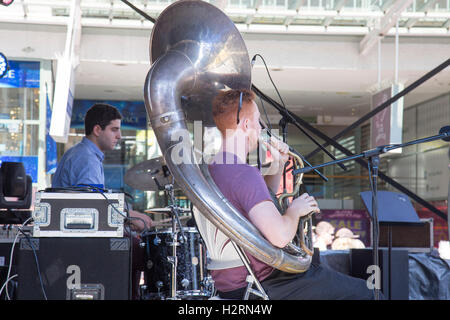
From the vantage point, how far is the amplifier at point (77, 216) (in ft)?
9.55

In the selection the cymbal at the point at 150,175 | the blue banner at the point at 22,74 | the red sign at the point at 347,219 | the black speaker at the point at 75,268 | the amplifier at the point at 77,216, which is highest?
the blue banner at the point at 22,74

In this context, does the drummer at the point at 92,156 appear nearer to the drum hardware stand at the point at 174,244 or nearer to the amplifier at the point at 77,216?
the drum hardware stand at the point at 174,244

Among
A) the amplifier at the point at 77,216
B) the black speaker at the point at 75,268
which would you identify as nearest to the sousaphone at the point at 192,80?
the amplifier at the point at 77,216

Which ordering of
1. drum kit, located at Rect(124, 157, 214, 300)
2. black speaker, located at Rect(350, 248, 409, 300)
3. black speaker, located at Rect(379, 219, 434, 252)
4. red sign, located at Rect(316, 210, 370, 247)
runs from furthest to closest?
red sign, located at Rect(316, 210, 370, 247) < black speaker, located at Rect(379, 219, 434, 252) < drum kit, located at Rect(124, 157, 214, 300) < black speaker, located at Rect(350, 248, 409, 300)

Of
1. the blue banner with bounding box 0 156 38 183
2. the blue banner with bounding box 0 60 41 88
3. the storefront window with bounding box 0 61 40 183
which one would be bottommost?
the blue banner with bounding box 0 156 38 183

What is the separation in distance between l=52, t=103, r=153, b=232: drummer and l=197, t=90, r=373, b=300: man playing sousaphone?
1294 mm

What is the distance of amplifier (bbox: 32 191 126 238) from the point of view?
2.91m

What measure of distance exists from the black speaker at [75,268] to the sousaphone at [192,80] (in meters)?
0.64

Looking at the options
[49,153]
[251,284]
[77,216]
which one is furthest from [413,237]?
[49,153]

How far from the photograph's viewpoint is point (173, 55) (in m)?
2.90

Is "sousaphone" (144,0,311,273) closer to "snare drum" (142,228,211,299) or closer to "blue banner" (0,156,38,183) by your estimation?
"snare drum" (142,228,211,299)

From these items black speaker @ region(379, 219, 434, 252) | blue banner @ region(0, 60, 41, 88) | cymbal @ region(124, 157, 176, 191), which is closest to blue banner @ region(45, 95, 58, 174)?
blue banner @ region(0, 60, 41, 88)

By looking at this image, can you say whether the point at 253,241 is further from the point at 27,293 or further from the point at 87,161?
the point at 87,161

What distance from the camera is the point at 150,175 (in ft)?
13.8
